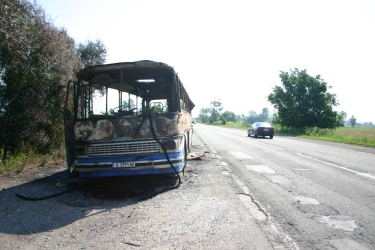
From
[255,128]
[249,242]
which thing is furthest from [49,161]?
[255,128]

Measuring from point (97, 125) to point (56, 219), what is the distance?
2.35m

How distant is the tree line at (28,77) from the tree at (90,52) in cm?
570

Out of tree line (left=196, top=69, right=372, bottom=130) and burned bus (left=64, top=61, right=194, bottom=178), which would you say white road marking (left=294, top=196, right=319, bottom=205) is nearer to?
burned bus (left=64, top=61, right=194, bottom=178)

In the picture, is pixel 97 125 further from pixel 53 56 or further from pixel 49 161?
pixel 53 56

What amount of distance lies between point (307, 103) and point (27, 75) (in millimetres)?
40475

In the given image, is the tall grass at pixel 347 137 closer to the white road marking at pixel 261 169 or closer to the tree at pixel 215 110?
the white road marking at pixel 261 169


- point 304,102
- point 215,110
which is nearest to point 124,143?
point 304,102

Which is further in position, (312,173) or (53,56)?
(53,56)

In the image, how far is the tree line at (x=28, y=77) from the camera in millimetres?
8711

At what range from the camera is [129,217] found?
433 cm

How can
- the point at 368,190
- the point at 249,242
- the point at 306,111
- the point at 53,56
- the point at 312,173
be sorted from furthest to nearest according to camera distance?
the point at 306,111, the point at 53,56, the point at 312,173, the point at 368,190, the point at 249,242

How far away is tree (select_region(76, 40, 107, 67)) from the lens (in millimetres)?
16672

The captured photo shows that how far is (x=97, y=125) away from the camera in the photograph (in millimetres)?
6090

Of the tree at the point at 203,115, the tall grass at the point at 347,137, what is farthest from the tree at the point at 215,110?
the tall grass at the point at 347,137
